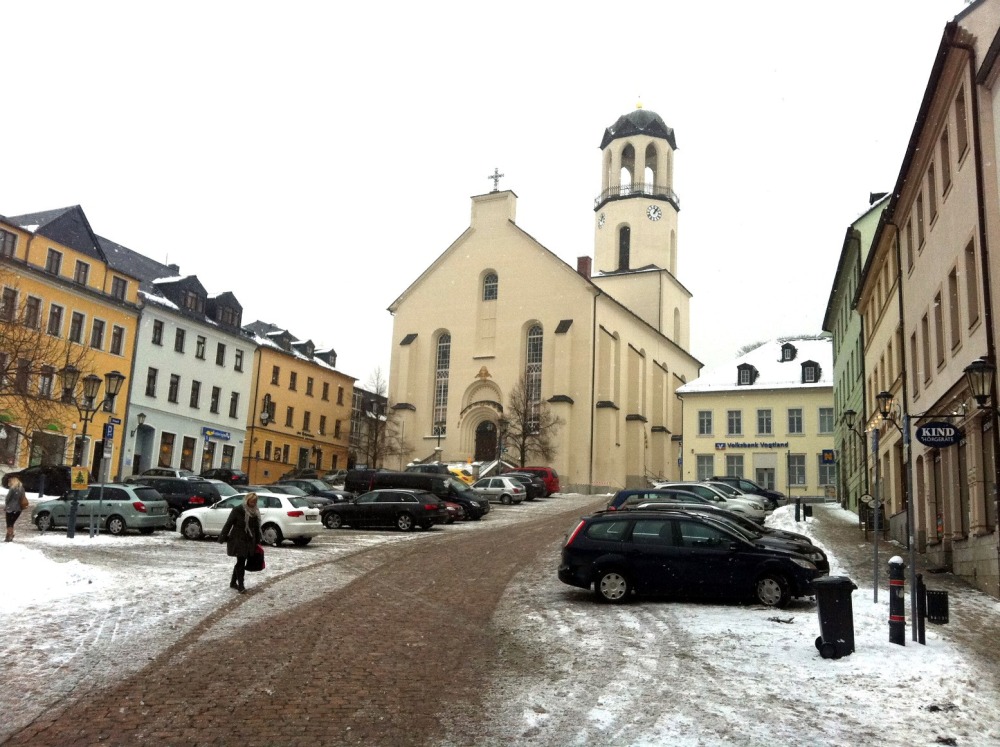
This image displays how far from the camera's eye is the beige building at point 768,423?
55125 mm

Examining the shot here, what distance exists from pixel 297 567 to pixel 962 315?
1365 cm

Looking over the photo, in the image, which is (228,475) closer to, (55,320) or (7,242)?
(55,320)

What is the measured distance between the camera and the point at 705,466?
5719 centimetres

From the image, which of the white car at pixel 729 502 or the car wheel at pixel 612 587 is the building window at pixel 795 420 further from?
the car wheel at pixel 612 587

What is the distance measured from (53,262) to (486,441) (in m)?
28.4

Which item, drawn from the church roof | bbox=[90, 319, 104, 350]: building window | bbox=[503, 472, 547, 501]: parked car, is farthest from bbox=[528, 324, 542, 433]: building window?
bbox=[90, 319, 104, 350]: building window

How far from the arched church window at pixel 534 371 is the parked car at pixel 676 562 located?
1726 inches

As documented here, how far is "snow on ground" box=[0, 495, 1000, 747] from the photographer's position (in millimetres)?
8000

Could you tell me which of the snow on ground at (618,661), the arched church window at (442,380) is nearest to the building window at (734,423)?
the arched church window at (442,380)

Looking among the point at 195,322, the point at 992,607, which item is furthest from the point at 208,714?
the point at 195,322

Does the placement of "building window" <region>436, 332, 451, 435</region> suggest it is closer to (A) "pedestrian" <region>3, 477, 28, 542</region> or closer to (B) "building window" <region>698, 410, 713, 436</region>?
(B) "building window" <region>698, 410, 713, 436</region>

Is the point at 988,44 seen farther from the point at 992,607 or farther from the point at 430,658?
the point at 430,658

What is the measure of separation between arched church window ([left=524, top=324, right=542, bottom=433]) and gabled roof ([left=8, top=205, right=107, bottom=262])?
1026 inches

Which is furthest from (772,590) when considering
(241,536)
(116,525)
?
(116,525)
